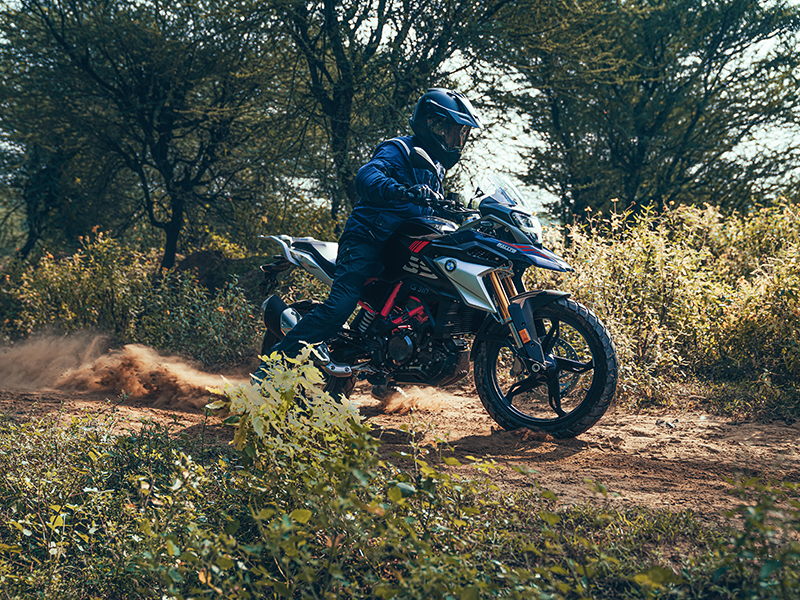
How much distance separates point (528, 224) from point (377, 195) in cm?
110

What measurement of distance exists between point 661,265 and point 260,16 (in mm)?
7718

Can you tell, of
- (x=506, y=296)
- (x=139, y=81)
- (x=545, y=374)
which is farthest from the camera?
(x=139, y=81)

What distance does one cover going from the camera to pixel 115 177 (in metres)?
14.4

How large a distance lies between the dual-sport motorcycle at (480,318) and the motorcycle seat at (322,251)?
1.56 ft

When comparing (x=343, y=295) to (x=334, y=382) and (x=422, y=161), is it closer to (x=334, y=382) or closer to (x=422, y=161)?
(x=334, y=382)

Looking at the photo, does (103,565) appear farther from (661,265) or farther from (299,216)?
(299,216)

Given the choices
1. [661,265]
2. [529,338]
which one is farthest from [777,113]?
[529,338]

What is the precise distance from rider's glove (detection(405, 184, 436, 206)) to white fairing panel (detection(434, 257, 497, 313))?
0.44 meters

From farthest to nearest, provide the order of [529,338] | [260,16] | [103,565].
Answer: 1. [260,16]
2. [529,338]
3. [103,565]

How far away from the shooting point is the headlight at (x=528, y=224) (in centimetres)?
402

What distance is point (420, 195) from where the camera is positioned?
13.1 feet

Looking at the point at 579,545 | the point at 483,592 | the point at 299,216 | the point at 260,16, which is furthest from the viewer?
the point at 299,216

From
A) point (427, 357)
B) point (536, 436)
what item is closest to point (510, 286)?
point (427, 357)

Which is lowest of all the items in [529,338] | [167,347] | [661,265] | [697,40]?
[167,347]
